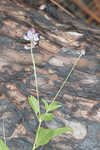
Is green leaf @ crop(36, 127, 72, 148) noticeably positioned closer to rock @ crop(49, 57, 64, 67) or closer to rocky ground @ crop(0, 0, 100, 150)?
rocky ground @ crop(0, 0, 100, 150)

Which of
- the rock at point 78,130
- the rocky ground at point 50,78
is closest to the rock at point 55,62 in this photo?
the rocky ground at point 50,78

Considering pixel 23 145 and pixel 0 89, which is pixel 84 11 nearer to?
pixel 0 89

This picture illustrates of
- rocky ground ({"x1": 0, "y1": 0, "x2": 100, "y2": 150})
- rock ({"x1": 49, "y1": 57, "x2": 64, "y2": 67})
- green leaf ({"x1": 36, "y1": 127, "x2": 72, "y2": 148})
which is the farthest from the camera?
rock ({"x1": 49, "y1": 57, "x2": 64, "y2": 67})

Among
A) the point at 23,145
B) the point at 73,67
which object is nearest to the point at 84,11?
the point at 73,67

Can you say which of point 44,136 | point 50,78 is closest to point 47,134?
point 44,136

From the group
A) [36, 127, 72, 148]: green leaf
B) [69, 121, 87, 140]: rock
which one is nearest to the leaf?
[36, 127, 72, 148]: green leaf

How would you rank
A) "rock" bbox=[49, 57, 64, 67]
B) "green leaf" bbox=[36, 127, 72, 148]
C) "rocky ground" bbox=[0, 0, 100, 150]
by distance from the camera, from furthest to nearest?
"rock" bbox=[49, 57, 64, 67]
"rocky ground" bbox=[0, 0, 100, 150]
"green leaf" bbox=[36, 127, 72, 148]

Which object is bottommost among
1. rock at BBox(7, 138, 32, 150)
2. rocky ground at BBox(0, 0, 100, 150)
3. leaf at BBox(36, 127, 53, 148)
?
rock at BBox(7, 138, 32, 150)

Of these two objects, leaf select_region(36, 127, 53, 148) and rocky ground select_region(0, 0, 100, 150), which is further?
rocky ground select_region(0, 0, 100, 150)

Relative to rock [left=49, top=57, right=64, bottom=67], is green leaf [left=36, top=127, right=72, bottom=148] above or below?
below

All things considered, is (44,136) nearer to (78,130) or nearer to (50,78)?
(78,130)
